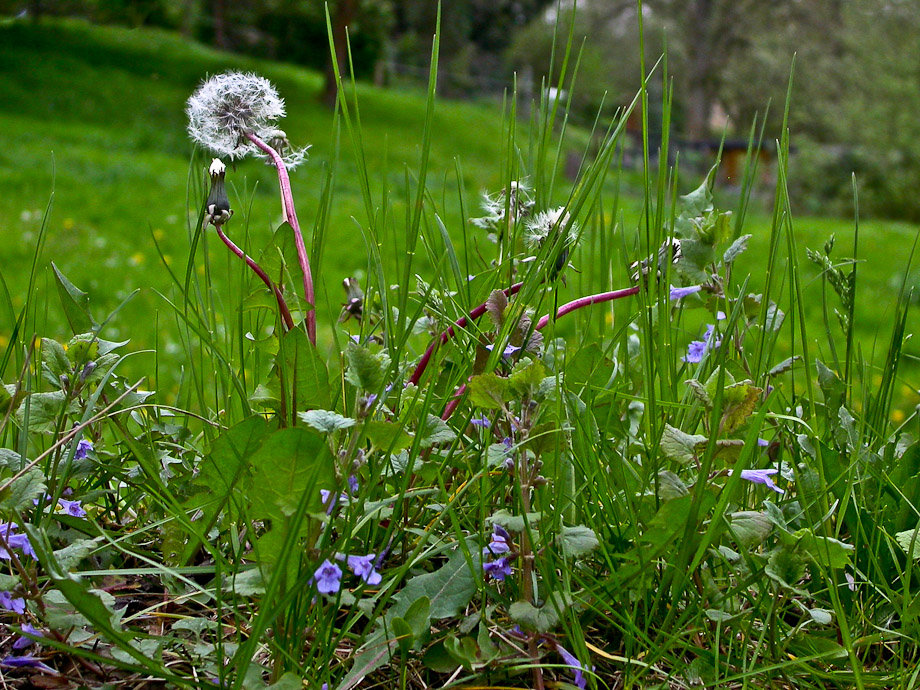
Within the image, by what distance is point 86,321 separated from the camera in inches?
38.4

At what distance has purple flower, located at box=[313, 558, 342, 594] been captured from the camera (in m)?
0.68

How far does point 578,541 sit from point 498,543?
0.33 ft

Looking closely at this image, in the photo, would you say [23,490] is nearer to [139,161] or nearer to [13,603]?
[13,603]

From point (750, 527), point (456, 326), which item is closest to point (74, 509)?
point (456, 326)

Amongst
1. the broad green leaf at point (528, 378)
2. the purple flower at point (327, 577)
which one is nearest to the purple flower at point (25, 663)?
the purple flower at point (327, 577)

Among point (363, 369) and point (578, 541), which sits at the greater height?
point (363, 369)

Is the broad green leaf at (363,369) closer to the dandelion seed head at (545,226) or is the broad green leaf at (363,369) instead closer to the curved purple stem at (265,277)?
the curved purple stem at (265,277)

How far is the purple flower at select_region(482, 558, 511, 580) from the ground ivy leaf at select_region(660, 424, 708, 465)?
18 centimetres

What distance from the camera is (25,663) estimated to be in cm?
72

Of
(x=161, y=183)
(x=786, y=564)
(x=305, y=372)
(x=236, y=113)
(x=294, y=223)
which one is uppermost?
(x=236, y=113)

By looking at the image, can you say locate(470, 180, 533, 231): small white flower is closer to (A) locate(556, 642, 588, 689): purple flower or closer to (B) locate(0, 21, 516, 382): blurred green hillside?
(B) locate(0, 21, 516, 382): blurred green hillside

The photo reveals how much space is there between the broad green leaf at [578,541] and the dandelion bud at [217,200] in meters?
0.46

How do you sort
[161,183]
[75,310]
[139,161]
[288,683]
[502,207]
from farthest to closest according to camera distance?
[139,161]
[161,183]
[502,207]
[75,310]
[288,683]

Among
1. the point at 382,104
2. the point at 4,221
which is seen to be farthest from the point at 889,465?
the point at 382,104
